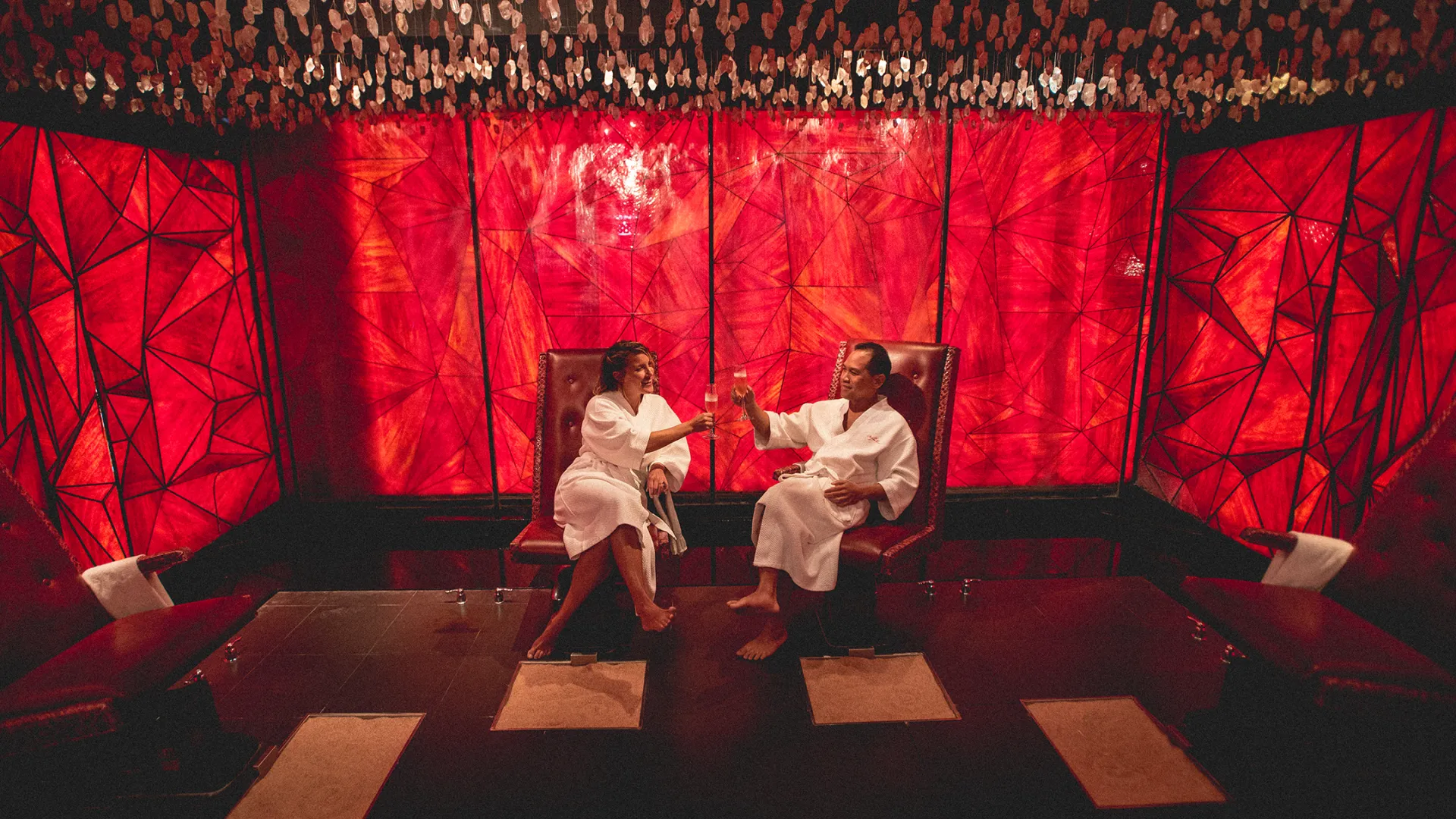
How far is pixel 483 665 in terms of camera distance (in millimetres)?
2453

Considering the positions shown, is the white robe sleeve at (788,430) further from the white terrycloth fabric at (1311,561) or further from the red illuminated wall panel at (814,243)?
the white terrycloth fabric at (1311,561)

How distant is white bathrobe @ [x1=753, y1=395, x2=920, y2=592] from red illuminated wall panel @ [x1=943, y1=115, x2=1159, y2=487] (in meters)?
1.53

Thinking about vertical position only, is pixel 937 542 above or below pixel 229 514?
above

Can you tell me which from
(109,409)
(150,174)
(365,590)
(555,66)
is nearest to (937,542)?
(365,590)

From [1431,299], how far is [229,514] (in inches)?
223

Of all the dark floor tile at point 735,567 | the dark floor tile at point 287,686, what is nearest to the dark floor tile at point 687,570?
the dark floor tile at point 735,567

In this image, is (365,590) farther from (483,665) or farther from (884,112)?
(884,112)

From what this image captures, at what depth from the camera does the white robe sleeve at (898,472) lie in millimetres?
2590

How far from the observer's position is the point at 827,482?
2.58 metres

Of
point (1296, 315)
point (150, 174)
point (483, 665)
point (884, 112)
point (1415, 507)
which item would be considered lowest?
point (483, 665)

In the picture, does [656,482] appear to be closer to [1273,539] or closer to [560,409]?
[560,409]

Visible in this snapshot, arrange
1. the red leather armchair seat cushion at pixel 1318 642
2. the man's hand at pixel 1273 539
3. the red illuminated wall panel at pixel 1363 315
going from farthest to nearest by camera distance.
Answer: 1. the red illuminated wall panel at pixel 1363 315
2. the man's hand at pixel 1273 539
3. the red leather armchair seat cushion at pixel 1318 642

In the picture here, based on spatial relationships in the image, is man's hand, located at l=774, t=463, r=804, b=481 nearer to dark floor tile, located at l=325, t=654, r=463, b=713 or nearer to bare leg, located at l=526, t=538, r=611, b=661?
bare leg, located at l=526, t=538, r=611, b=661

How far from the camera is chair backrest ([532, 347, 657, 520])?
2.92m
